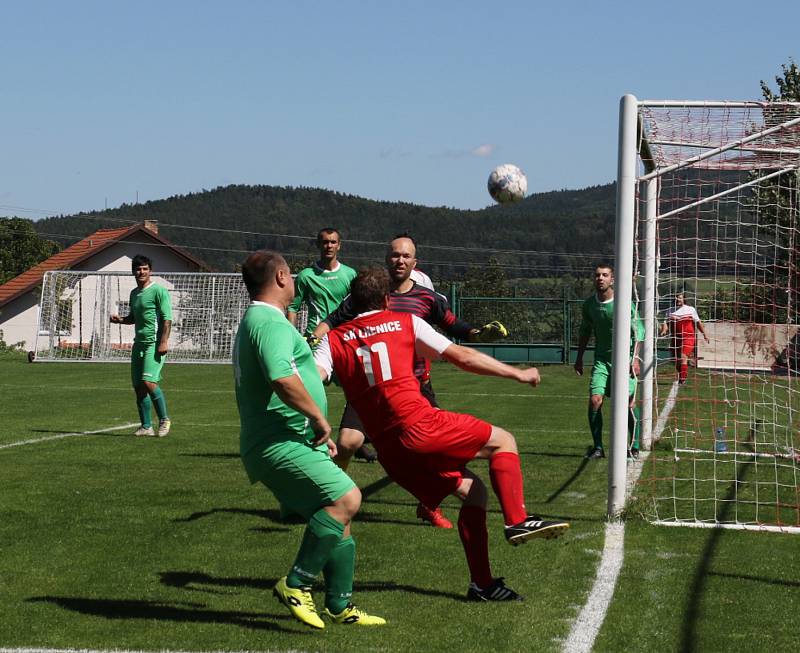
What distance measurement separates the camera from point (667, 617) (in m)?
5.69

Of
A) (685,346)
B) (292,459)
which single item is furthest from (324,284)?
(685,346)

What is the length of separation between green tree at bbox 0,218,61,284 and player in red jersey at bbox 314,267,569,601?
75.4 metres

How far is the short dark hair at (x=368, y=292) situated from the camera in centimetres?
588

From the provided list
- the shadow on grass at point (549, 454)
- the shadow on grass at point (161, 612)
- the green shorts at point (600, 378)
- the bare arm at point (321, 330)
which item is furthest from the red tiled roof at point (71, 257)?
the shadow on grass at point (161, 612)

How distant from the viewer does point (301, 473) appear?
535 cm

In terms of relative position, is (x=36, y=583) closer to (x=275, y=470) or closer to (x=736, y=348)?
(x=275, y=470)

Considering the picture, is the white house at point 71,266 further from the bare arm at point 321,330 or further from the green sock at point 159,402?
the bare arm at point 321,330

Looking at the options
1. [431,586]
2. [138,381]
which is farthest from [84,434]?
[431,586]

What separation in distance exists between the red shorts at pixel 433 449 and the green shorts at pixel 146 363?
7946mm

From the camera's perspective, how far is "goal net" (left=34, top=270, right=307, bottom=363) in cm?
3609

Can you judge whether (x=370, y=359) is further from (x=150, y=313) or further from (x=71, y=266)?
(x=71, y=266)

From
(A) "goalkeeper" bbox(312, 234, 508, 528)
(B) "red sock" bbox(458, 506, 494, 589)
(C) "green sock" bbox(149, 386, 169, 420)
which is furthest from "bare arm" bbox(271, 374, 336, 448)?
(C) "green sock" bbox(149, 386, 169, 420)

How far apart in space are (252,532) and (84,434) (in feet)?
22.1

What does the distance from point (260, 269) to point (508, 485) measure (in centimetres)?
173
